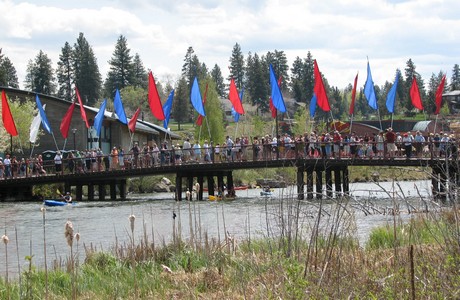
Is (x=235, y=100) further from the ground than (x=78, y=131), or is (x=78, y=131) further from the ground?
(x=235, y=100)

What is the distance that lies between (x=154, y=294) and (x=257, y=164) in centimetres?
3073

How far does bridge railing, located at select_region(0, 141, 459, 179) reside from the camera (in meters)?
38.5

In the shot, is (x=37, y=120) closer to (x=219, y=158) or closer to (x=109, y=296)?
(x=219, y=158)

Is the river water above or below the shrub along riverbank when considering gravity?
below

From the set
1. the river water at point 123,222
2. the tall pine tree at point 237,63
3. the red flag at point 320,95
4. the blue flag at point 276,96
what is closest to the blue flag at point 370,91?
the red flag at point 320,95

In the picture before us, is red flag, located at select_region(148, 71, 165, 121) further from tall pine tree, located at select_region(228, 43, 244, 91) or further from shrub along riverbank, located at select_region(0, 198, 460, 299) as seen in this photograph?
tall pine tree, located at select_region(228, 43, 244, 91)

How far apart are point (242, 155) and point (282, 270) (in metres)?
34.2

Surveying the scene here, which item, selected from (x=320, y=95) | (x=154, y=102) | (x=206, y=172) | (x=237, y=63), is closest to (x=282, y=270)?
(x=320, y=95)

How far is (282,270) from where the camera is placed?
25.5 feet

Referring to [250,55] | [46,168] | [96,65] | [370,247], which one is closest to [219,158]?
[46,168]

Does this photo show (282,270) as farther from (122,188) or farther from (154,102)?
(122,188)

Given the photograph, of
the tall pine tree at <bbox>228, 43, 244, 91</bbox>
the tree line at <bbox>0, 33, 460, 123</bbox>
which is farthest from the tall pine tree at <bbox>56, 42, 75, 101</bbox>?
the tall pine tree at <bbox>228, 43, 244, 91</bbox>

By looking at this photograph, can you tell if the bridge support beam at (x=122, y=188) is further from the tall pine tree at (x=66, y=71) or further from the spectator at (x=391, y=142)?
the tall pine tree at (x=66, y=71)

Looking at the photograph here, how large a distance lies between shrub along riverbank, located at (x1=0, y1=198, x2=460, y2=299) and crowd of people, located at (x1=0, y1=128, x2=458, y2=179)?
76.6ft
